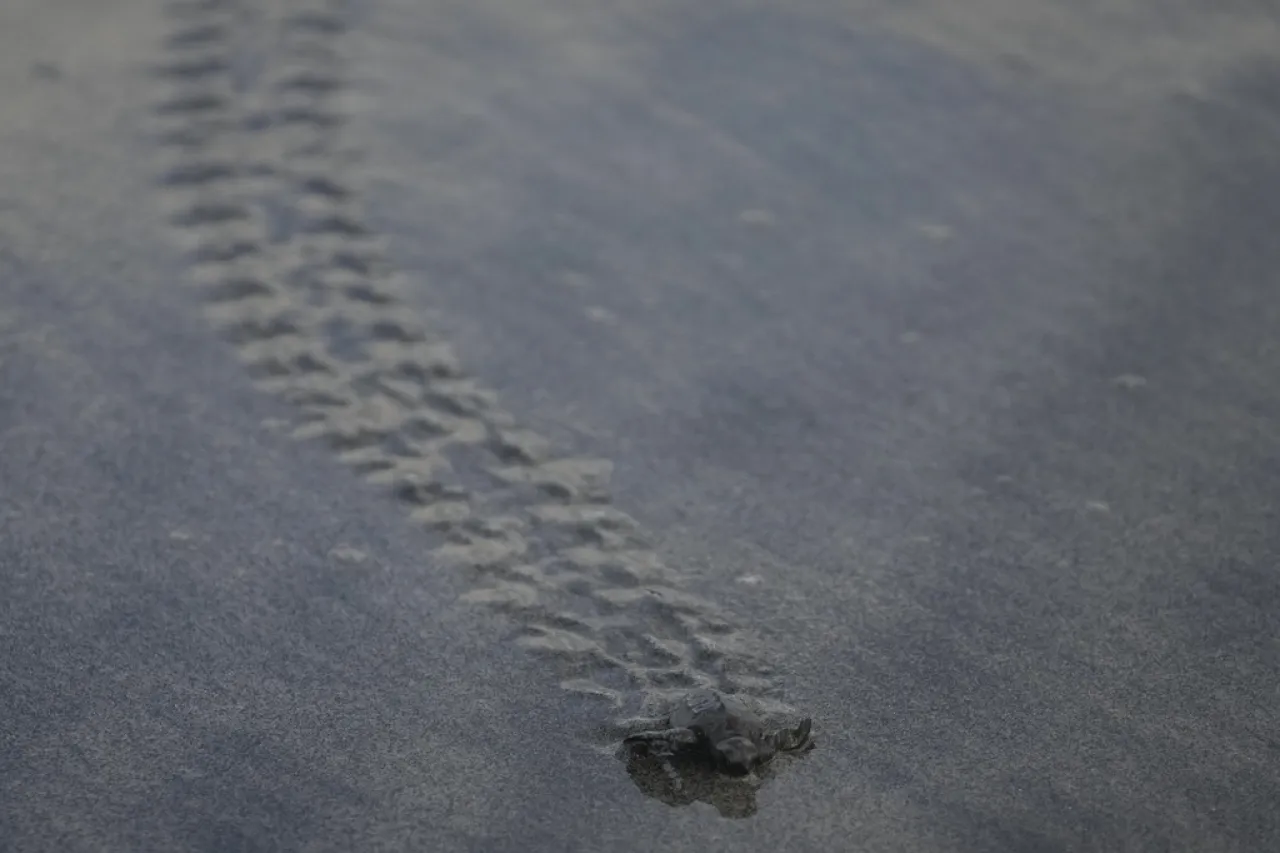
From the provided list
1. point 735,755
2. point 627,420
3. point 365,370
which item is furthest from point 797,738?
point 365,370

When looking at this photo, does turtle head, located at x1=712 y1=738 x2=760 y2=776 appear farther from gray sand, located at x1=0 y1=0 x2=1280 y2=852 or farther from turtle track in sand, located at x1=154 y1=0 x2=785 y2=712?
turtle track in sand, located at x1=154 y1=0 x2=785 y2=712

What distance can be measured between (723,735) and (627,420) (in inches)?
34.4

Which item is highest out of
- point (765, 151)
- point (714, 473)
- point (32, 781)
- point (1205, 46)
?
point (1205, 46)

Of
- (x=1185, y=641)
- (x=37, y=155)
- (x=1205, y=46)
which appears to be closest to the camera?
(x=1185, y=641)

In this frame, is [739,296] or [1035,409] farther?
[739,296]

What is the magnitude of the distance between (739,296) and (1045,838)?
1.43 meters

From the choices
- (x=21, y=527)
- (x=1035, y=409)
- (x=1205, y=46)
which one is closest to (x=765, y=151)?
Result: (x=1035, y=409)

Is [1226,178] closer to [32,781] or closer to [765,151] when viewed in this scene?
[765,151]

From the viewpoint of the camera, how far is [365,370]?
2.87 meters

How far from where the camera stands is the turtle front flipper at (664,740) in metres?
2.11

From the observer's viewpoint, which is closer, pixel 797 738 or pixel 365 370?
pixel 797 738

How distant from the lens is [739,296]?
10.3 ft

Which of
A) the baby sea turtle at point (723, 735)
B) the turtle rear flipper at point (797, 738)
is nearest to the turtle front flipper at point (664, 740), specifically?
the baby sea turtle at point (723, 735)

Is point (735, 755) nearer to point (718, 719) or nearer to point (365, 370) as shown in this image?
point (718, 719)
